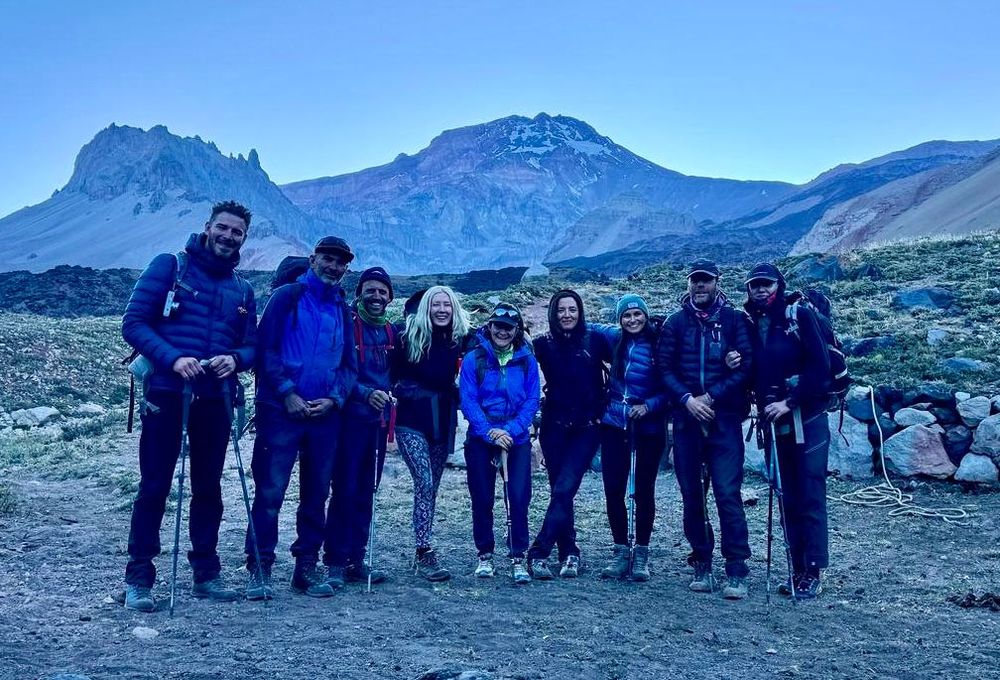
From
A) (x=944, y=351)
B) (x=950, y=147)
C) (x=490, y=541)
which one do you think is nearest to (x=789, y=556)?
(x=490, y=541)

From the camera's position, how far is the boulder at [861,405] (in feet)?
27.9

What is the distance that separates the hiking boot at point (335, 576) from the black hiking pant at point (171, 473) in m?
0.69

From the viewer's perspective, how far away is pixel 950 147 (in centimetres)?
18388

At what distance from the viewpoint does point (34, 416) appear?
1471cm

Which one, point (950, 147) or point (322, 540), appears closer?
point (322, 540)

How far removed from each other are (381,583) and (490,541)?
779 millimetres

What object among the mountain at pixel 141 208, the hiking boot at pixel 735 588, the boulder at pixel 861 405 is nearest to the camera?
the hiking boot at pixel 735 588

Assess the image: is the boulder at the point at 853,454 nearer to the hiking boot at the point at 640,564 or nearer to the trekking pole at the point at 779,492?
the trekking pole at the point at 779,492

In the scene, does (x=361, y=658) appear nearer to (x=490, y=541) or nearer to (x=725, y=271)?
(x=490, y=541)

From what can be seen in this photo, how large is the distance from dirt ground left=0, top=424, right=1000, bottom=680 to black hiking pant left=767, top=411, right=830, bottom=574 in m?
0.30

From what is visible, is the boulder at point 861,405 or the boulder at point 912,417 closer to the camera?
the boulder at point 912,417

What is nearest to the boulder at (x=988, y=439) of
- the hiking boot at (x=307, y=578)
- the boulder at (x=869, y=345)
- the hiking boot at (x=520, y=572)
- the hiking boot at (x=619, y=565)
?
the boulder at (x=869, y=345)

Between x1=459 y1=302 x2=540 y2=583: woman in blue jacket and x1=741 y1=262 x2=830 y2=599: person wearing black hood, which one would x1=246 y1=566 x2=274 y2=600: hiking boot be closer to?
x1=459 y1=302 x2=540 y2=583: woman in blue jacket

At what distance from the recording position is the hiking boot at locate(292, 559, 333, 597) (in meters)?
4.68
